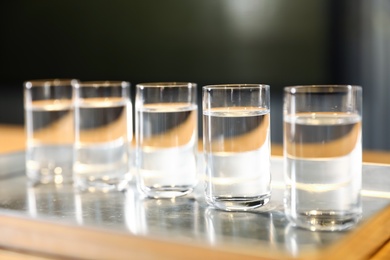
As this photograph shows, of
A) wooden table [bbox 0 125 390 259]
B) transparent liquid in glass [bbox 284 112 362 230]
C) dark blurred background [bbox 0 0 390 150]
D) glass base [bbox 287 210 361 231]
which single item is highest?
dark blurred background [bbox 0 0 390 150]

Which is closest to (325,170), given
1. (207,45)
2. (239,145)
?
(239,145)

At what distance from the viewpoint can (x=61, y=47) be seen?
3590mm

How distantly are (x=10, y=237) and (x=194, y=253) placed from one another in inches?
11.2

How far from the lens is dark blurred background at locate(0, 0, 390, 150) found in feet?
8.61

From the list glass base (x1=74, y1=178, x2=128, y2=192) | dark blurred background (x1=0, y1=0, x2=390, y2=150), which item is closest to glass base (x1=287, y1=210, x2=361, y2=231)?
glass base (x1=74, y1=178, x2=128, y2=192)

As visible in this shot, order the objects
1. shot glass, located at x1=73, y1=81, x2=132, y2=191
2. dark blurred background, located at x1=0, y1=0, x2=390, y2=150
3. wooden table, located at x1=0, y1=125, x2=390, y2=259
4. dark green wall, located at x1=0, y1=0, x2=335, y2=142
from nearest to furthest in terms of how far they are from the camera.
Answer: wooden table, located at x1=0, y1=125, x2=390, y2=259
shot glass, located at x1=73, y1=81, x2=132, y2=191
dark blurred background, located at x1=0, y1=0, x2=390, y2=150
dark green wall, located at x1=0, y1=0, x2=335, y2=142

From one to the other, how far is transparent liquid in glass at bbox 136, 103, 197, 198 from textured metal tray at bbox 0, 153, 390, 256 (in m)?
0.02

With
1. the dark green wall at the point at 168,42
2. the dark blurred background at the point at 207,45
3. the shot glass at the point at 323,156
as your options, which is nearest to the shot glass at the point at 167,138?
the shot glass at the point at 323,156

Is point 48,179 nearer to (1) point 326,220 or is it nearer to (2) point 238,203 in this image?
(2) point 238,203

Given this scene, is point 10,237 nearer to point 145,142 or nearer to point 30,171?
point 145,142

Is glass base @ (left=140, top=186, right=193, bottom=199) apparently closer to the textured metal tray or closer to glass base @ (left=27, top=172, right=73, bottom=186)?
the textured metal tray

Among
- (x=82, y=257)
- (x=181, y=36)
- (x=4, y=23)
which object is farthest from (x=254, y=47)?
(x=82, y=257)

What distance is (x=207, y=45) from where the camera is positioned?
3.11 m

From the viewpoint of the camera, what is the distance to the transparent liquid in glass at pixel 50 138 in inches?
48.8
